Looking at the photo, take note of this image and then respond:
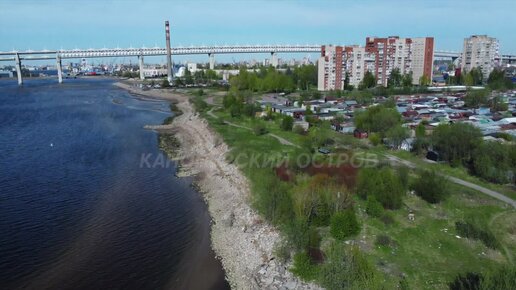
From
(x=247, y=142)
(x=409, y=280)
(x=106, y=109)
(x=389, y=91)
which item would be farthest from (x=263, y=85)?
(x=409, y=280)

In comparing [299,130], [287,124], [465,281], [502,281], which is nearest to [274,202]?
[465,281]

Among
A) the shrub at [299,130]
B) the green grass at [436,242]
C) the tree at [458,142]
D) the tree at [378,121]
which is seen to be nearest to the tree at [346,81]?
the tree at [378,121]

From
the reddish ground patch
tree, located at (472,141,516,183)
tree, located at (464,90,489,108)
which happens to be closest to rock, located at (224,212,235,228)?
the reddish ground patch

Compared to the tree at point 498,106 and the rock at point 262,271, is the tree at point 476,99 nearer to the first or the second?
the tree at point 498,106

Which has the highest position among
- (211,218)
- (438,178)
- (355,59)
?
(355,59)

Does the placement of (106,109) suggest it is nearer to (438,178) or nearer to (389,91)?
(389,91)
